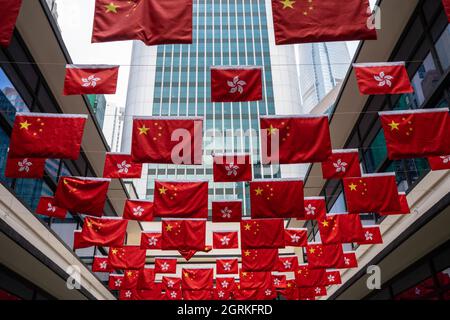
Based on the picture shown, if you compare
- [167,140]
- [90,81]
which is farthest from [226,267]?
[90,81]

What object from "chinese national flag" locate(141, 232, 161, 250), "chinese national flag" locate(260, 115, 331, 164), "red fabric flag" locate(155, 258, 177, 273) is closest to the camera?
"chinese national flag" locate(260, 115, 331, 164)

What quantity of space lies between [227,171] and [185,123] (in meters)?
1.98

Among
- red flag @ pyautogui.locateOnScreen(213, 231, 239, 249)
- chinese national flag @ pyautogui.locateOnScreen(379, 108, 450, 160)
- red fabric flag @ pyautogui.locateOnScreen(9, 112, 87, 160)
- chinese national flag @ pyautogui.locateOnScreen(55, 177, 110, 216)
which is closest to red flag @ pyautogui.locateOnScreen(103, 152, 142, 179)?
chinese national flag @ pyautogui.locateOnScreen(55, 177, 110, 216)

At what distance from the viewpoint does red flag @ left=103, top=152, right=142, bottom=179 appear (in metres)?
11.9

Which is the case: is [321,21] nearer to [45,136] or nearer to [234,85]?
[234,85]

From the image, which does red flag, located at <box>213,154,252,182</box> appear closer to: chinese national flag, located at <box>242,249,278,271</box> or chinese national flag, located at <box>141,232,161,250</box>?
chinese national flag, located at <box>141,232,161,250</box>

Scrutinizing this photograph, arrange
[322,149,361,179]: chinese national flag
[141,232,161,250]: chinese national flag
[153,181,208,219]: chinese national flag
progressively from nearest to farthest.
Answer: [153,181,208,219]: chinese national flag, [322,149,361,179]: chinese national flag, [141,232,161,250]: chinese national flag

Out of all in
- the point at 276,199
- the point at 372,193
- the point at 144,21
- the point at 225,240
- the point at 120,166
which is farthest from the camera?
the point at 225,240

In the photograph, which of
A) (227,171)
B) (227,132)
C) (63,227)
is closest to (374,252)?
(227,171)

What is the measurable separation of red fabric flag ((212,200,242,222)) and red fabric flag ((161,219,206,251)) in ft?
2.69

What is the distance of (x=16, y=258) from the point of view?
1152cm

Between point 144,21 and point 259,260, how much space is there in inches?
419

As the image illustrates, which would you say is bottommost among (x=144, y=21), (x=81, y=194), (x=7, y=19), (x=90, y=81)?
(x=81, y=194)

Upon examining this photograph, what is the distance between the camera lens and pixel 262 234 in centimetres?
1312
